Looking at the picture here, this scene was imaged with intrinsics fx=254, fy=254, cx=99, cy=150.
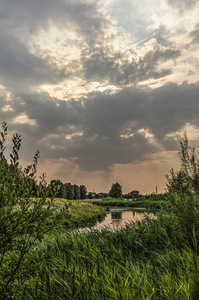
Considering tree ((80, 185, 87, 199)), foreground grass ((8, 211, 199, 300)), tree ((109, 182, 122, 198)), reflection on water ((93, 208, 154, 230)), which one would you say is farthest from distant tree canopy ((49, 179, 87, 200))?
foreground grass ((8, 211, 199, 300))

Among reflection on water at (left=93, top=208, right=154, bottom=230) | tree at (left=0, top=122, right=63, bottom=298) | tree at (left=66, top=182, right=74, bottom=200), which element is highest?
tree at (left=66, top=182, right=74, bottom=200)

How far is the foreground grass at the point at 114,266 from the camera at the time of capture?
3070 millimetres

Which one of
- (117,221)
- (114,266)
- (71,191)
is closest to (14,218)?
(114,266)

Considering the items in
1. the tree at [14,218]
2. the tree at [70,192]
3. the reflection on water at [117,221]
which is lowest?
the reflection on water at [117,221]

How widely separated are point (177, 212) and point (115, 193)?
58.5m

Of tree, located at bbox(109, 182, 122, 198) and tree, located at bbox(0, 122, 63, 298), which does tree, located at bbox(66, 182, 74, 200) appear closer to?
tree, located at bbox(109, 182, 122, 198)

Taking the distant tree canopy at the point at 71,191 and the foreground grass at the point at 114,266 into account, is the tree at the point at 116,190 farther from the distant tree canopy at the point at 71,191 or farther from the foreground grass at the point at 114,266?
the foreground grass at the point at 114,266

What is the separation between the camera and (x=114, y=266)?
395 cm

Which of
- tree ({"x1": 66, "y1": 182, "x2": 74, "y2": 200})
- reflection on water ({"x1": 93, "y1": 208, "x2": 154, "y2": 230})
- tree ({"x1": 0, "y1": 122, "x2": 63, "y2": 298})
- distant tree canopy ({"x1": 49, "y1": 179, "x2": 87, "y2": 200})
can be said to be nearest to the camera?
tree ({"x1": 0, "y1": 122, "x2": 63, "y2": 298})

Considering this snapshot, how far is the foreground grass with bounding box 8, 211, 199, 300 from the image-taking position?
3.07 meters

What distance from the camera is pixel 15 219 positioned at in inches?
114

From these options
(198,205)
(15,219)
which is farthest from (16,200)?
(198,205)

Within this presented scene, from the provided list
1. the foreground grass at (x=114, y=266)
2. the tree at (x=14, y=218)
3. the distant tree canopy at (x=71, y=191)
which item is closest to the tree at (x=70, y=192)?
the distant tree canopy at (x=71, y=191)

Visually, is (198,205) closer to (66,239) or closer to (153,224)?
(153,224)
